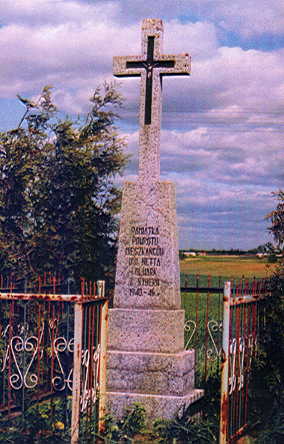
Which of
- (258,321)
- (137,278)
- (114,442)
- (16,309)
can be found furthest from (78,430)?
(16,309)

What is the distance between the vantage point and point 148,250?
7496mm

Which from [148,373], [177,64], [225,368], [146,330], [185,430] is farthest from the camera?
[177,64]

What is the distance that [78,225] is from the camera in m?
10.5

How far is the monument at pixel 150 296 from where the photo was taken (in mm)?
7129

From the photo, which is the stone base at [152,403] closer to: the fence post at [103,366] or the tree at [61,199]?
the fence post at [103,366]

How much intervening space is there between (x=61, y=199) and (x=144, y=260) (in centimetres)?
357

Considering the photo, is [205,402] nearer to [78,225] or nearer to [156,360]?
[156,360]

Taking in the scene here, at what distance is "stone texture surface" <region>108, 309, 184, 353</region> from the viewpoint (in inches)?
286

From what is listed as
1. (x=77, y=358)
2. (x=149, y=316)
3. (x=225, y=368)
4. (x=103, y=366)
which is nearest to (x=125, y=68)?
(x=149, y=316)

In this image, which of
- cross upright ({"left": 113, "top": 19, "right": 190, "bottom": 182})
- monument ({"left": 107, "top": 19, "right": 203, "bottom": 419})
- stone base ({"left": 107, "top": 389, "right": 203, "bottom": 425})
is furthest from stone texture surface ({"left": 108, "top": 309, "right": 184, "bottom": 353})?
cross upright ({"left": 113, "top": 19, "right": 190, "bottom": 182})

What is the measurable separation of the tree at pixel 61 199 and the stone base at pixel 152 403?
3552mm

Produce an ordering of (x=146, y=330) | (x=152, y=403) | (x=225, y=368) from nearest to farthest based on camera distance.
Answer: (x=225, y=368), (x=152, y=403), (x=146, y=330)

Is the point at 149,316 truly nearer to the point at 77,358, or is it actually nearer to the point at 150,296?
the point at 150,296

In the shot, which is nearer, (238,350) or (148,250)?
(238,350)
